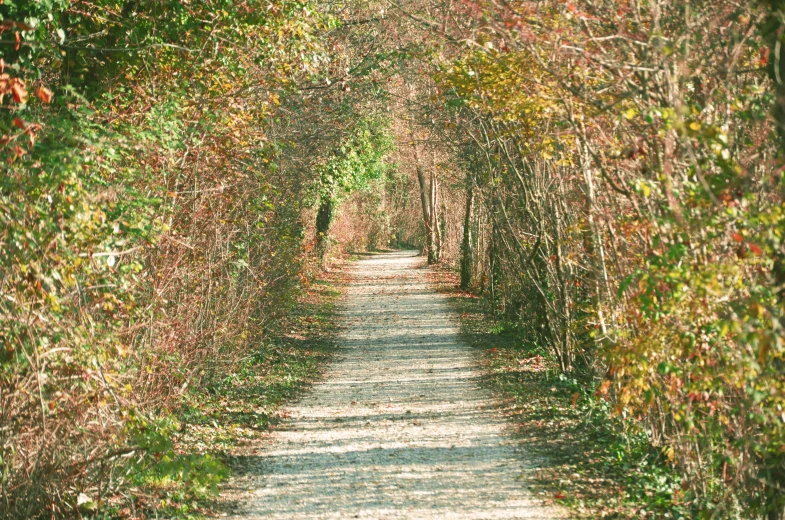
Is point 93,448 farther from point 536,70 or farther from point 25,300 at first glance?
point 536,70

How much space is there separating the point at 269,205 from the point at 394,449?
4.10 meters

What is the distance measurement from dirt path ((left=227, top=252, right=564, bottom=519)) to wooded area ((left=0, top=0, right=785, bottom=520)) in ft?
3.56

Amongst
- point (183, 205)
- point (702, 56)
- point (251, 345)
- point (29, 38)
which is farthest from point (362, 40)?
point (702, 56)

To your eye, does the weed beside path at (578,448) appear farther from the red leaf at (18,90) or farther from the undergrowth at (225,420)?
the red leaf at (18,90)

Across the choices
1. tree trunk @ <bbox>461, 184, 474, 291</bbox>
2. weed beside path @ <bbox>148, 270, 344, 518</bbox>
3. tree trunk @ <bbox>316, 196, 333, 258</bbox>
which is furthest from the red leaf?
tree trunk @ <bbox>316, 196, 333, 258</bbox>

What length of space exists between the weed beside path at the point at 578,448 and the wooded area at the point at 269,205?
0.32 metres

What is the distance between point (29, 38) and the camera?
7.27 m

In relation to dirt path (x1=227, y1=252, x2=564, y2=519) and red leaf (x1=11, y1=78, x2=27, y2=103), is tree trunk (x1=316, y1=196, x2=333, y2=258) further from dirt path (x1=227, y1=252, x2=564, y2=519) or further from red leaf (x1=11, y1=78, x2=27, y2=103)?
red leaf (x1=11, y1=78, x2=27, y2=103)

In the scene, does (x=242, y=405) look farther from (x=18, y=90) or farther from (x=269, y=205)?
(x=18, y=90)

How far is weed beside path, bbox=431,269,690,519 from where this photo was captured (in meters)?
7.30

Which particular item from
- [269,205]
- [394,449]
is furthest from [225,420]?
[269,205]

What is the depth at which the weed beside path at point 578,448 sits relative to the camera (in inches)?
287

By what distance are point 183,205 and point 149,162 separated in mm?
1399

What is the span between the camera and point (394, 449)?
362 inches
